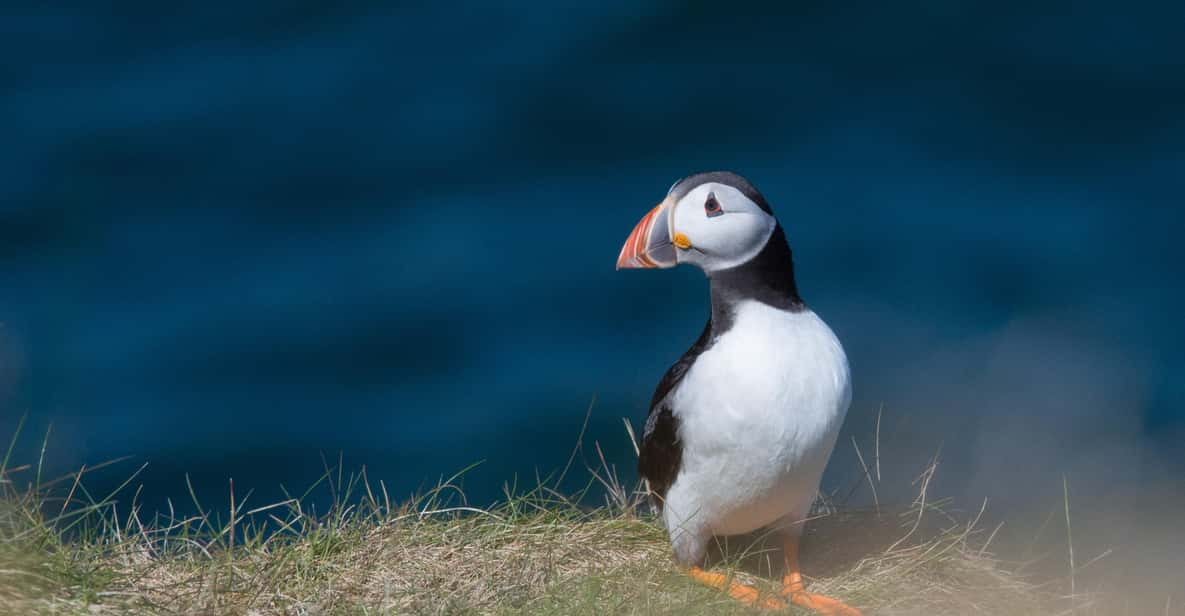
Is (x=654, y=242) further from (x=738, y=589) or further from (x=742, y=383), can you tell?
(x=738, y=589)

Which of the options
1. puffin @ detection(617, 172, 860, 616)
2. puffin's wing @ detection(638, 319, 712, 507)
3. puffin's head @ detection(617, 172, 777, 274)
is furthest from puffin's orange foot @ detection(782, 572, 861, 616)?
puffin's head @ detection(617, 172, 777, 274)

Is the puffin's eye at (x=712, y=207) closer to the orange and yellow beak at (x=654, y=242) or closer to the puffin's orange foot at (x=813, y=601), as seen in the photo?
the orange and yellow beak at (x=654, y=242)

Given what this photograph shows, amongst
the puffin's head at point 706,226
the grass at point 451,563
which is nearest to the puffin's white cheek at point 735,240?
the puffin's head at point 706,226

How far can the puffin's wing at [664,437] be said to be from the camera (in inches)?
184

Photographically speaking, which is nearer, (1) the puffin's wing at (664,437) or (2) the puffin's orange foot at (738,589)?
(2) the puffin's orange foot at (738,589)

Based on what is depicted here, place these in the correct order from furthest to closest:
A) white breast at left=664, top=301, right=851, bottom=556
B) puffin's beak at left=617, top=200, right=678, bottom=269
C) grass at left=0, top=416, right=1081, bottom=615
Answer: puffin's beak at left=617, top=200, right=678, bottom=269, white breast at left=664, top=301, right=851, bottom=556, grass at left=0, top=416, right=1081, bottom=615

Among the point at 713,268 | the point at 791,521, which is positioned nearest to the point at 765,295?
the point at 713,268

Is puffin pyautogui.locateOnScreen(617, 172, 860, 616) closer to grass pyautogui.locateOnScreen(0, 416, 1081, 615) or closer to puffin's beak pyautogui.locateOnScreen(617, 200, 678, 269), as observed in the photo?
puffin's beak pyautogui.locateOnScreen(617, 200, 678, 269)

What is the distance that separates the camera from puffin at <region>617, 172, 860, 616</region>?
14.6 feet

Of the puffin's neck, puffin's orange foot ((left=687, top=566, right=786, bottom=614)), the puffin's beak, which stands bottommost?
puffin's orange foot ((left=687, top=566, right=786, bottom=614))

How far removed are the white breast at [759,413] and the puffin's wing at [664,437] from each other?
51 millimetres

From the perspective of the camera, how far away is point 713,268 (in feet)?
15.0

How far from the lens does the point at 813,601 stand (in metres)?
4.56

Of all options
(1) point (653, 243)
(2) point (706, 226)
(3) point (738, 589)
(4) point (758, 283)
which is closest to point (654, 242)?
(1) point (653, 243)
